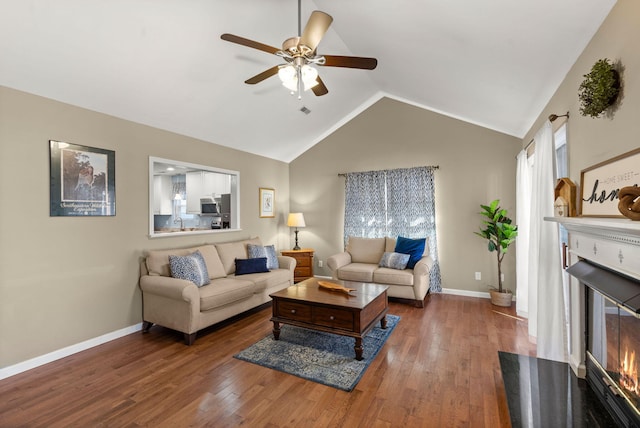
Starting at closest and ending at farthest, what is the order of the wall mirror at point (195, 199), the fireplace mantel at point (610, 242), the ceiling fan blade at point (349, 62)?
the fireplace mantel at point (610, 242)
the ceiling fan blade at point (349, 62)
the wall mirror at point (195, 199)

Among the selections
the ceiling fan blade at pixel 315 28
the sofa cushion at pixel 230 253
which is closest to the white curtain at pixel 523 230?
the ceiling fan blade at pixel 315 28

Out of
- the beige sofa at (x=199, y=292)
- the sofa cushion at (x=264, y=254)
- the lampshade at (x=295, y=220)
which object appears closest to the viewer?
the beige sofa at (x=199, y=292)

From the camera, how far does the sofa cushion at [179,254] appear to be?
11.4ft

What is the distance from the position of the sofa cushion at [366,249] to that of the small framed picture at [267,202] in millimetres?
1719

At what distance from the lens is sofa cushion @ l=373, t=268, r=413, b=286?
416cm

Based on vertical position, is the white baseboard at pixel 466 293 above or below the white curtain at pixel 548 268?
below

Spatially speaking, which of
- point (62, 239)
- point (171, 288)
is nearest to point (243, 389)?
point (171, 288)

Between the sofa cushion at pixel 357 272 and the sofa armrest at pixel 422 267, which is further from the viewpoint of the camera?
the sofa cushion at pixel 357 272

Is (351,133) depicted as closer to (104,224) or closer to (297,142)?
(297,142)

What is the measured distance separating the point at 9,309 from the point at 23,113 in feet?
5.71

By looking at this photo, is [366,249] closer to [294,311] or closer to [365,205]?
[365,205]

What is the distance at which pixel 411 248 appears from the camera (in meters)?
4.59

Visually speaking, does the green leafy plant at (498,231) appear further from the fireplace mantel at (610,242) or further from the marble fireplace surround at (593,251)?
the fireplace mantel at (610,242)

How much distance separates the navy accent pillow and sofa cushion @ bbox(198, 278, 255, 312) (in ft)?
1.06
